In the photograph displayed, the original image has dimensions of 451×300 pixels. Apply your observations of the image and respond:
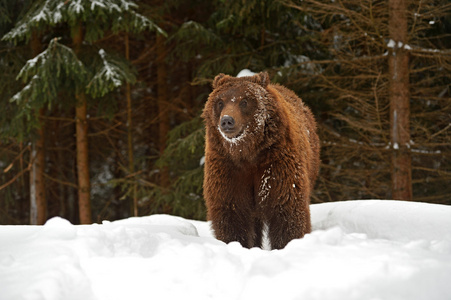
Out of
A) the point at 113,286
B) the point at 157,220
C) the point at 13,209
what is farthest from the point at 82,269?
the point at 13,209

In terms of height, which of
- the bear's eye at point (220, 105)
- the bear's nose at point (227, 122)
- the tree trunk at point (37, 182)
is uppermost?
the bear's eye at point (220, 105)

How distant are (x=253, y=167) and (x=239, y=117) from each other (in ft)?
1.83

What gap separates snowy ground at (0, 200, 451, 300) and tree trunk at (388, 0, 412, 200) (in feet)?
18.9

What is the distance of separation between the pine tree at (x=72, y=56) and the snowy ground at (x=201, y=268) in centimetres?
679

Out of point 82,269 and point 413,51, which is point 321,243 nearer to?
point 82,269

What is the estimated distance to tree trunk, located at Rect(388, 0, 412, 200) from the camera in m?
8.54

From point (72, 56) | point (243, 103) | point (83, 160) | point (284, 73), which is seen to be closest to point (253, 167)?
point (243, 103)

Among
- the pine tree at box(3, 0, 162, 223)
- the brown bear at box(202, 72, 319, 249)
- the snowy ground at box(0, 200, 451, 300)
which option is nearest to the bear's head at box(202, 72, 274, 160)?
the brown bear at box(202, 72, 319, 249)

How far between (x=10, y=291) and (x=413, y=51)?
8438 millimetres

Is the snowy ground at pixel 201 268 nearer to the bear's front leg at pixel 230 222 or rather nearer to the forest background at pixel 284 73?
the bear's front leg at pixel 230 222

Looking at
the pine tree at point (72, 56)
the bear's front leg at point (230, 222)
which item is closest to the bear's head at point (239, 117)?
the bear's front leg at point (230, 222)

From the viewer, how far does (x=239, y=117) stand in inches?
175

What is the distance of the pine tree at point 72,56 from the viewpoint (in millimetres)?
9297

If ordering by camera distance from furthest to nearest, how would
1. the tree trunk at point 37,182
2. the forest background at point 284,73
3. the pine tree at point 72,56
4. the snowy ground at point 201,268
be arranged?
the tree trunk at point 37,182 < the pine tree at point 72,56 < the forest background at point 284,73 < the snowy ground at point 201,268
